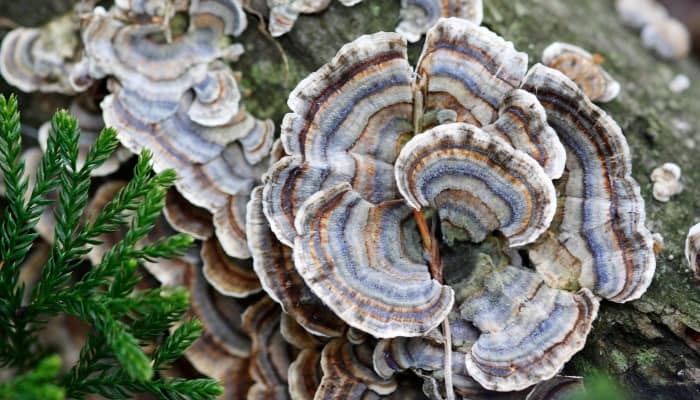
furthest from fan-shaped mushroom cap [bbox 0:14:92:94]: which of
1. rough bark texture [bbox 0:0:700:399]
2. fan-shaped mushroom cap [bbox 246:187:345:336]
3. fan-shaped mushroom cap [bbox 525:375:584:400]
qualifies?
fan-shaped mushroom cap [bbox 525:375:584:400]

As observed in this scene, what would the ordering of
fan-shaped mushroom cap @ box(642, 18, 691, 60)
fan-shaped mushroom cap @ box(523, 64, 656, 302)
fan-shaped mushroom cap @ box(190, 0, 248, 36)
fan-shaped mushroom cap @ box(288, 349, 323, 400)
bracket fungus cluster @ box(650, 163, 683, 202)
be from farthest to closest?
fan-shaped mushroom cap @ box(642, 18, 691, 60) < fan-shaped mushroom cap @ box(190, 0, 248, 36) < bracket fungus cluster @ box(650, 163, 683, 202) < fan-shaped mushroom cap @ box(288, 349, 323, 400) < fan-shaped mushroom cap @ box(523, 64, 656, 302)

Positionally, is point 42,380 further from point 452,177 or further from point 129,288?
point 452,177

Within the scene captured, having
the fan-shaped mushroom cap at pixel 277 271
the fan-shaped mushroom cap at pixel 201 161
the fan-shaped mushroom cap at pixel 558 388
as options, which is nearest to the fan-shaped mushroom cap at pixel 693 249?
the fan-shaped mushroom cap at pixel 558 388

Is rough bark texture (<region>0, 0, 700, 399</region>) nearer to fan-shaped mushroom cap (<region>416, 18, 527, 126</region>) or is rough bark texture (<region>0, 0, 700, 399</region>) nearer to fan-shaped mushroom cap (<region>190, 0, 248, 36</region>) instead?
fan-shaped mushroom cap (<region>190, 0, 248, 36</region>)

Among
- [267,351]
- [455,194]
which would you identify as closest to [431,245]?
[455,194]

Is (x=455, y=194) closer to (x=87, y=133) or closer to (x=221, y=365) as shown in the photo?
(x=221, y=365)
